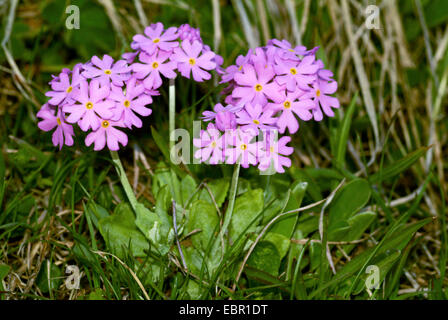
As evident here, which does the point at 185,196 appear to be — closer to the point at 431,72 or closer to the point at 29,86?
the point at 29,86

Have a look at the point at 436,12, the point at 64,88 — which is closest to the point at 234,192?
the point at 64,88

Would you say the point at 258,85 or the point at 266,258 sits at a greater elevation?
the point at 258,85

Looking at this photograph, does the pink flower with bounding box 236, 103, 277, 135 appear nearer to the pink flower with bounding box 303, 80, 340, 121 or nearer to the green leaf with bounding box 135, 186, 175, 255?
the pink flower with bounding box 303, 80, 340, 121

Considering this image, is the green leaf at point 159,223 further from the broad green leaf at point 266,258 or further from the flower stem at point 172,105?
the broad green leaf at point 266,258

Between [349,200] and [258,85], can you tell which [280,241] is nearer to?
[349,200]

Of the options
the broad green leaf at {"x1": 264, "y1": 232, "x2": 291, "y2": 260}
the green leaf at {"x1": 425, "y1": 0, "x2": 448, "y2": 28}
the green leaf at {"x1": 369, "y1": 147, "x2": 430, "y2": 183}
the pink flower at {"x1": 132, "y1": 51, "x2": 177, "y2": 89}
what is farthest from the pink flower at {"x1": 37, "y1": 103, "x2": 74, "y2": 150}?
the green leaf at {"x1": 425, "y1": 0, "x2": 448, "y2": 28}
